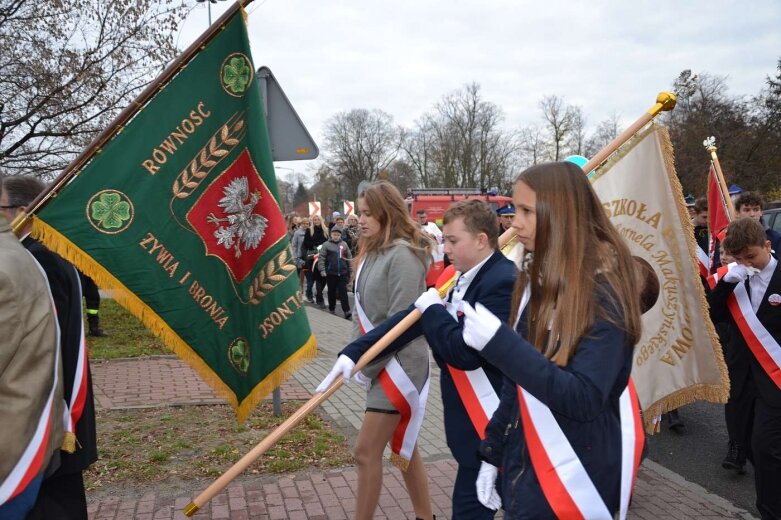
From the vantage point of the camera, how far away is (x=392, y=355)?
11.2 ft

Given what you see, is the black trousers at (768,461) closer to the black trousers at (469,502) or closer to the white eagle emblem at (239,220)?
the black trousers at (469,502)

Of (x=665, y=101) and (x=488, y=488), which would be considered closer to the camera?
(x=488, y=488)

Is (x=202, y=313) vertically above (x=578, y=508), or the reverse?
(x=202, y=313)

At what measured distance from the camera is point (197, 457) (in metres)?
4.87

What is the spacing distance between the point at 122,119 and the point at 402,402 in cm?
206

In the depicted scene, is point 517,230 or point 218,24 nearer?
point 517,230

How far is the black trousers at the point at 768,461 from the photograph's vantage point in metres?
3.71

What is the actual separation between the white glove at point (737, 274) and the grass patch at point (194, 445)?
9.31ft

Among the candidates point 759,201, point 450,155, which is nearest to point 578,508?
point 759,201

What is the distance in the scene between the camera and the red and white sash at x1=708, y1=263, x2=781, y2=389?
4.02 metres

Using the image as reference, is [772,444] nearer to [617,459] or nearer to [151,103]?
[617,459]

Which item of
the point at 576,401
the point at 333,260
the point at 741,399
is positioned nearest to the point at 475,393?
the point at 576,401

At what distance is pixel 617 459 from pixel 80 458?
2196 mm

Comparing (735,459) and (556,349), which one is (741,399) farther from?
(556,349)
